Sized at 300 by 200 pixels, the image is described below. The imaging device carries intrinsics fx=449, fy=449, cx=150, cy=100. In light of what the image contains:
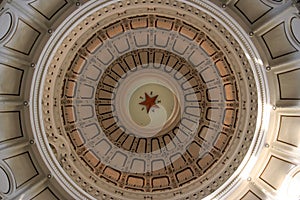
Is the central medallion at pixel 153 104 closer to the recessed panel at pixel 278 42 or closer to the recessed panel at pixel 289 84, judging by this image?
the recessed panel at pixel 289 84

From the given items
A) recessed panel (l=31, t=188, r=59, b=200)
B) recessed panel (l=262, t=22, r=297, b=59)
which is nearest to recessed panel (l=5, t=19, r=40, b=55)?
recessed panel (l=31, t=188, r=59, b=200)

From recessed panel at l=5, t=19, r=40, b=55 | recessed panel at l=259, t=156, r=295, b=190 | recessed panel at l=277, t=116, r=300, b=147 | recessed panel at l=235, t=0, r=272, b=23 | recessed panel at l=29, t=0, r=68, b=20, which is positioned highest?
recessed panel at l=29, t=0, r=68, b=20

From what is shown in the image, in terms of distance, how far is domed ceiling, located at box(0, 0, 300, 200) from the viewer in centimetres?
1198

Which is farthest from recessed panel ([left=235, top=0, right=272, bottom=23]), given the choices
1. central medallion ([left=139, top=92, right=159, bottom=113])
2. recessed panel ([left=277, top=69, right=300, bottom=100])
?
central medallion ([left=139, top=92, right=159, bottom=113])

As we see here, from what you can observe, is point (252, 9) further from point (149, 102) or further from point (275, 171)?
point (149, 102)

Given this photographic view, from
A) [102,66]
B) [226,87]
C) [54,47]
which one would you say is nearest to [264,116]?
[226,87]

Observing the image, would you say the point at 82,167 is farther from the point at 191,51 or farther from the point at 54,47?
the point at 191,51

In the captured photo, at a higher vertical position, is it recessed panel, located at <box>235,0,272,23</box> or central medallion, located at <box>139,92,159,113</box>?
recessed panel, located at <box>235,0,272,23</box>

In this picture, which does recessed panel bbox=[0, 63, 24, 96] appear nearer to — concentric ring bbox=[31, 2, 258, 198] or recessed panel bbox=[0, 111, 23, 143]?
recessed panel bbox=[0, 111, 23, 143]

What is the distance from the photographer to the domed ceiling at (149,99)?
39.3ft

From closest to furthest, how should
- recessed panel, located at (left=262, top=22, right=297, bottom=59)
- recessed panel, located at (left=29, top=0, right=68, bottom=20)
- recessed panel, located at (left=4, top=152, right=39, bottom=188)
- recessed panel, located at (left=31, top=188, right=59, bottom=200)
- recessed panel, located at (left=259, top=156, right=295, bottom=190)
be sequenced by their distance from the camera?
recessed panel, located at (left=29, top=0, right=68, bottom=20)
recessed panel, located at (left=262, top=22, right=297, bottom=59)
recessed panel, located at (left=4, top=152, right=39, bottom=188)
recessed panel, located at (left=259, top=156, right=295, bottom=190)
recessed panel, located at (left=31, top=188, right=59, bottom=200)

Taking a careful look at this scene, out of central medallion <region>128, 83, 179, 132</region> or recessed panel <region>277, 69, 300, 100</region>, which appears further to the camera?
central medallion <region>128, 83, 179, 132</region>

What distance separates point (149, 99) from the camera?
14984 millimetres

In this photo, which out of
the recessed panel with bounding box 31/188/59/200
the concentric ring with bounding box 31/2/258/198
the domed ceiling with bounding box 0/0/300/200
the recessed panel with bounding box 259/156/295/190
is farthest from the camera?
the concentric ring with bounding box 31/2/258/198
